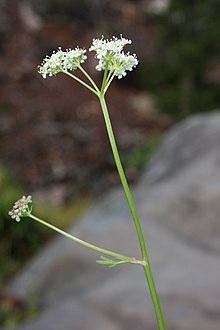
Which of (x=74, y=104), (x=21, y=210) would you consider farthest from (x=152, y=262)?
(x=74, y=104)

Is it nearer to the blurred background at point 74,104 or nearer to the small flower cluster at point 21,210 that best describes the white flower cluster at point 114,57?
the small flower cluster at point 21,210

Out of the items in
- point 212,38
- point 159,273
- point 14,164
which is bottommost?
point 159,273

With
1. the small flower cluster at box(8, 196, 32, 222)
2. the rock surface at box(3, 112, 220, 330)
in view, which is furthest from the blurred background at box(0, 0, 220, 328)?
the small flower cluster at box(8, 196, 32, 222)

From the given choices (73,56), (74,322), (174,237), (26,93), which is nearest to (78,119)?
(26,93)

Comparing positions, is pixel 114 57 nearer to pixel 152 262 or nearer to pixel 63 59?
pixel 63 59

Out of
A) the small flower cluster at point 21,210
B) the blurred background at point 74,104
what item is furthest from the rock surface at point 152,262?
A: the small flower cluster at point 21,210

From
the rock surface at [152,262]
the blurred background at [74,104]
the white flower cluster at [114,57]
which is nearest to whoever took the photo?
the white flower cluster at [114,57]

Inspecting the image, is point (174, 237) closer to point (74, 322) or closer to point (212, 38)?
point (74, 322)
